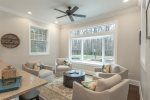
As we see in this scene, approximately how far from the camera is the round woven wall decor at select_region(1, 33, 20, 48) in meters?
4.38

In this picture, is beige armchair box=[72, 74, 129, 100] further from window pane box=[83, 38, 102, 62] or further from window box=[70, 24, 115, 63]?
window pane box=[83, 38, 102, 62]

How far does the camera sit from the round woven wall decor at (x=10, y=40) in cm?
438

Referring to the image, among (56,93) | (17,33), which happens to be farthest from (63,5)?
(56,93)

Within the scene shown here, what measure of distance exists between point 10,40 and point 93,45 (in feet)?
13.0

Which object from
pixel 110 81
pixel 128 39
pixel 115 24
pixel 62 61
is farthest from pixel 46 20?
pixel 110 81

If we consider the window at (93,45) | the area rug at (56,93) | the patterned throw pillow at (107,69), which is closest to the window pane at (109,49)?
the window at (93,45)

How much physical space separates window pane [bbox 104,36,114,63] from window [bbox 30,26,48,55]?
3.44 m

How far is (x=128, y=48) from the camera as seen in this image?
163 inches

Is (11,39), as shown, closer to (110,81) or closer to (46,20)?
(46,20)

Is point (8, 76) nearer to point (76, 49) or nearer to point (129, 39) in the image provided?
point (129, 39)

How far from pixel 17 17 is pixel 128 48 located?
5.07 metres

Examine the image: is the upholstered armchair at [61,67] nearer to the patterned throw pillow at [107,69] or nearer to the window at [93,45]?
the window at [93,45]

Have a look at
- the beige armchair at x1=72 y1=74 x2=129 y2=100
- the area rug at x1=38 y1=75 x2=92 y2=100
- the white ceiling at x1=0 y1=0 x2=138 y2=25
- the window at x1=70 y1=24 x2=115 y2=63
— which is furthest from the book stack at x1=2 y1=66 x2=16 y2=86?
the window at x1=70 y1=24 x2=115 y2=63

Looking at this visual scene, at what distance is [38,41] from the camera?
5848 mm
